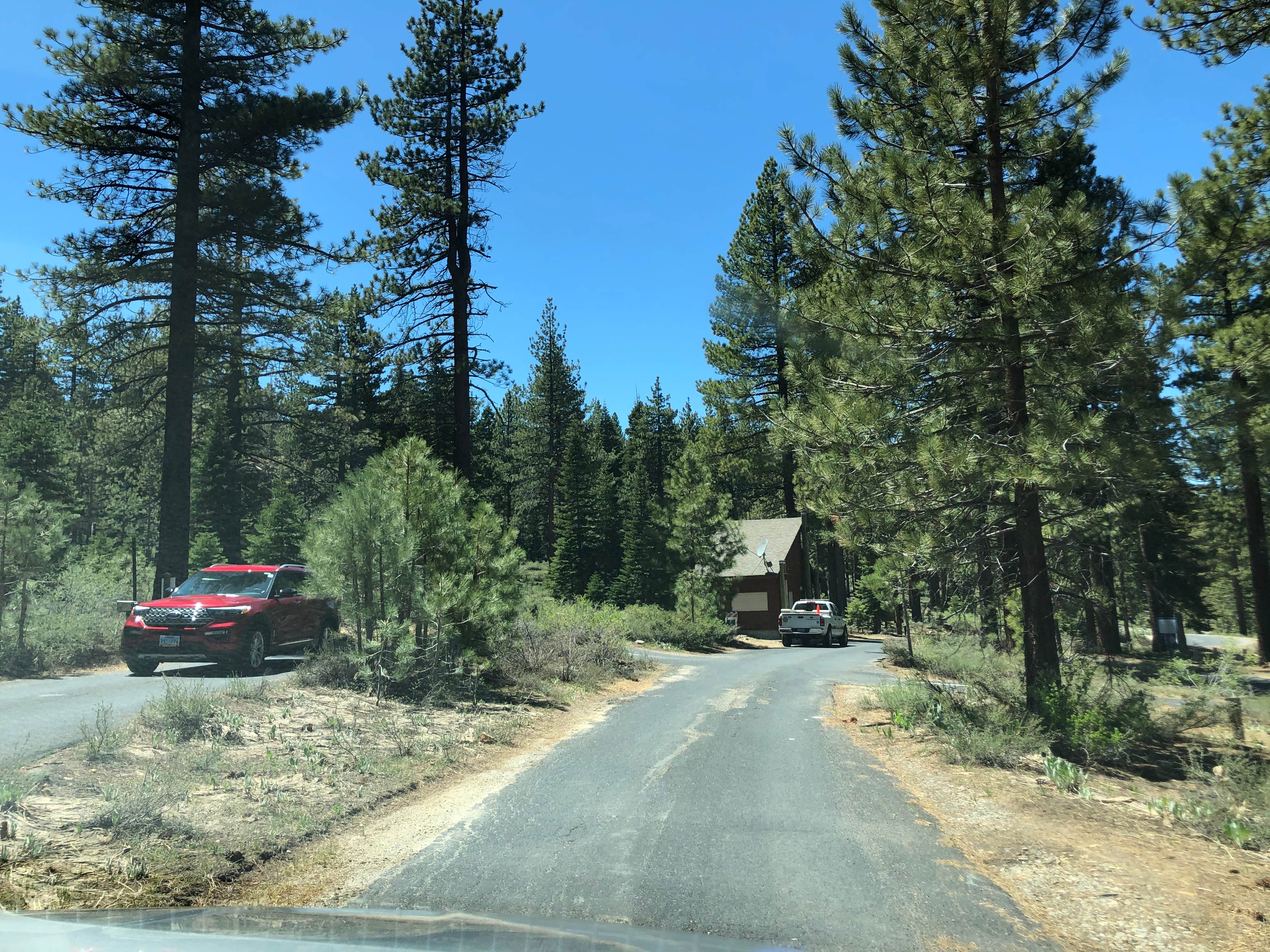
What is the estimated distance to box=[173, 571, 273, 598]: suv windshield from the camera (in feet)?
43.0

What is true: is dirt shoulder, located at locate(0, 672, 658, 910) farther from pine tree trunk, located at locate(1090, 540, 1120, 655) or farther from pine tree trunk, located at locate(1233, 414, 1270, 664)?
pine tree trunk, located at locate(1233, 414, 1270, 664)

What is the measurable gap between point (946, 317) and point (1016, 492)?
8.20 ft

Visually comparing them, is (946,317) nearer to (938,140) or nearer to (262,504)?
(938,140)

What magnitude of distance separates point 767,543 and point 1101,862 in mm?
38571

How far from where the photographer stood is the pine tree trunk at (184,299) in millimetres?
17859

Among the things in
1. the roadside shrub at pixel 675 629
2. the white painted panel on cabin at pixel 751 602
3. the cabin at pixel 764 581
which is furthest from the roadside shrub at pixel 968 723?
the white painted panel on cabin at pixel 751 602

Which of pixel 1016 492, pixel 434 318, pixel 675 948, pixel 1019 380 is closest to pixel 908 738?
pixel 1016 492

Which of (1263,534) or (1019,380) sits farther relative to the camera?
(1263,534)

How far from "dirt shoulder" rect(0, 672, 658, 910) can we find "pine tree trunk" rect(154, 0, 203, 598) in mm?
8765

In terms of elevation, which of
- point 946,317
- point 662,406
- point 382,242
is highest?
point 662,406

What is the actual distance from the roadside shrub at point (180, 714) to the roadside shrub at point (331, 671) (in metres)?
2.53

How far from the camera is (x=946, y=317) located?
9508 mm

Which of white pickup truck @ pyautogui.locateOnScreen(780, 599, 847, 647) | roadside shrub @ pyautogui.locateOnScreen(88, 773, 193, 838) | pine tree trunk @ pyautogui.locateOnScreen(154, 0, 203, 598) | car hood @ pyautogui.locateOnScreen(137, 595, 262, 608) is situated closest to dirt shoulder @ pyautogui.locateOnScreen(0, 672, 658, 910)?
roadside shrub @ pyautogui.locateOnScreen(88, 773, 193, 838)

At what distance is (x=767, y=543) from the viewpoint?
144 feet
